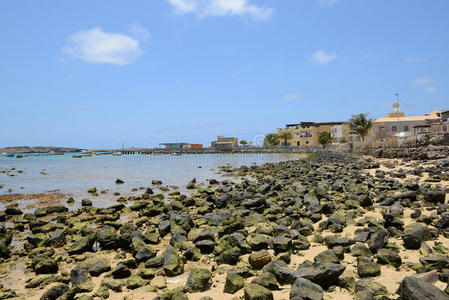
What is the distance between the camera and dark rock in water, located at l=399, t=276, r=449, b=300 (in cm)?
293

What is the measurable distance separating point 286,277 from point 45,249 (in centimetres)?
559

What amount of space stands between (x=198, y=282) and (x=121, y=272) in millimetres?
1556

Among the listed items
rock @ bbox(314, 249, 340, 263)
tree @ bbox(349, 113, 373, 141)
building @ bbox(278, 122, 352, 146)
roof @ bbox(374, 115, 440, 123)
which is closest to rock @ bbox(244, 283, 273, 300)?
rock @ bbox(314, 249, 340, 263)

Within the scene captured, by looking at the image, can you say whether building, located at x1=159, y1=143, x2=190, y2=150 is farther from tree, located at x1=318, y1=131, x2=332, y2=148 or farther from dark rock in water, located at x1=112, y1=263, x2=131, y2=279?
dark rock in water, located at x1=112, y1=263, x2=131, y2=279

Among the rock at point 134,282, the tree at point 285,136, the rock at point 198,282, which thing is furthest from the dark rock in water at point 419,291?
the tree at point 285,136

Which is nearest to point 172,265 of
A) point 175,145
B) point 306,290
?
point 306,290

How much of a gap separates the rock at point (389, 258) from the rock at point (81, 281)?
15.1ft

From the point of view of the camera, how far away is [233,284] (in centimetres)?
406

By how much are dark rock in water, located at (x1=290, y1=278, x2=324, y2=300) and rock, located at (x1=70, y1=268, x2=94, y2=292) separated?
3231 millimetres

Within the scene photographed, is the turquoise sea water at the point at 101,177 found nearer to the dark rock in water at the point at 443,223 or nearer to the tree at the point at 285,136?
the dark rock in water at the point at 443,223

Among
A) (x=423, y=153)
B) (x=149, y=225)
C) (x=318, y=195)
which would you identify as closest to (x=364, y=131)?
(x=423, y=153)

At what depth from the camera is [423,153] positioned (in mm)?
19094

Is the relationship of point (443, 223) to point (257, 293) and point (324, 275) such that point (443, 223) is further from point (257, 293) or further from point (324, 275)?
point (257, 293)

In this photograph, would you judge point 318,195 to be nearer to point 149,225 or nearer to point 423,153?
point 149,225
